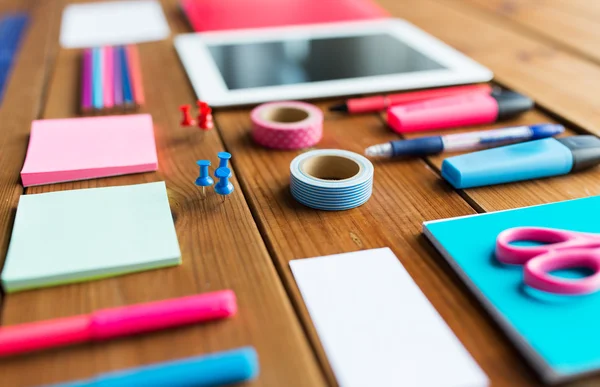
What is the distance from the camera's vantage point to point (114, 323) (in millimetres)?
421

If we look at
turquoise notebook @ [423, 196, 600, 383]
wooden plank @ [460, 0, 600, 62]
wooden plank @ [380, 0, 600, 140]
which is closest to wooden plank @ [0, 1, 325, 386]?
turquoise notebook @ [423, 196, 600, 383]

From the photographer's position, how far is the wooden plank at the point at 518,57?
85 centimetres

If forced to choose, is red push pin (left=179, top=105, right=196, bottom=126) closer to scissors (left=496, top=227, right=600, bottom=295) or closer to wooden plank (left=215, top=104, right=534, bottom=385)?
wooden plank (left=215, top=104, right=534, bottom=385)

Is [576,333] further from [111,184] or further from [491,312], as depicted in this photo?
[111,184]

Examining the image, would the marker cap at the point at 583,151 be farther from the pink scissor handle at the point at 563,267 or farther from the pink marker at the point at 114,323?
the pink marker at the point at 114,323

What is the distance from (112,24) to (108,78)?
0.33 m

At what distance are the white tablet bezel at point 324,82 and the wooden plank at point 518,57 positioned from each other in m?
0.06

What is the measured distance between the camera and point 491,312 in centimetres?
45

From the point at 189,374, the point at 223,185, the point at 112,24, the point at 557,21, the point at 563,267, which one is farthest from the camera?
the point at 557,21

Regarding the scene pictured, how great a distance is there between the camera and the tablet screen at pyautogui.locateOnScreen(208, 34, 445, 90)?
2.93 feet

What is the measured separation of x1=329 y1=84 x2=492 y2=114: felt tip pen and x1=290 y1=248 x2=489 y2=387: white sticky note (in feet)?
1.07

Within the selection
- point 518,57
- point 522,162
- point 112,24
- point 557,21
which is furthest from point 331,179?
point 557,21

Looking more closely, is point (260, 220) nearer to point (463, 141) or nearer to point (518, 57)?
→ point (463, 141)

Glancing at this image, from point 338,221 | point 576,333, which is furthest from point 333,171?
point 576,333
